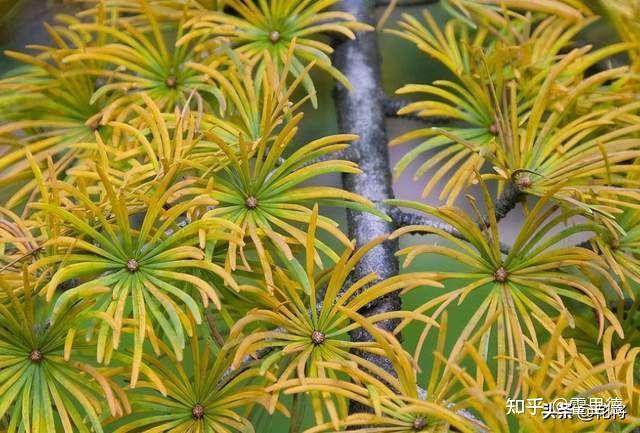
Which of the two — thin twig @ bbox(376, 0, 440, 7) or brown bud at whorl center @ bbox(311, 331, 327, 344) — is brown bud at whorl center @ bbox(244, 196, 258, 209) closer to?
brown bud at whorl center @ bbox(311, 331, 327, 344)

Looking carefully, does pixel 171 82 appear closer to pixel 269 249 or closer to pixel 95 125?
pixel 95 125

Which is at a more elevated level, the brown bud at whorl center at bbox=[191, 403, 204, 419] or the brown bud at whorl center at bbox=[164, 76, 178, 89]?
the brown bud at whorl center at bbox=[164, 76, 178, 89]

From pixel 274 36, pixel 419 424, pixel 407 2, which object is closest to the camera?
pixel 419 424

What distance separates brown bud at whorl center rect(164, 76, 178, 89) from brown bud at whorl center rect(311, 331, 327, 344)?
0.25 meters

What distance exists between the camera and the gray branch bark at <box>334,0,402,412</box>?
566 millimetres

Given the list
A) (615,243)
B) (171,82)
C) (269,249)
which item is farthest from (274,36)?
(615,243)

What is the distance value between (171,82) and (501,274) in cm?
29

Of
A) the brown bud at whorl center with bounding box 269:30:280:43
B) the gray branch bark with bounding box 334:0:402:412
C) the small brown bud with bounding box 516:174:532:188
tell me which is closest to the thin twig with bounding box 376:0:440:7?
the gray branch bark with bounding box 334:0:402:412

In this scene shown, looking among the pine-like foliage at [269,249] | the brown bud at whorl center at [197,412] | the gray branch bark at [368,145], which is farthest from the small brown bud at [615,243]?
the brown bud at whorl center at [197,412]

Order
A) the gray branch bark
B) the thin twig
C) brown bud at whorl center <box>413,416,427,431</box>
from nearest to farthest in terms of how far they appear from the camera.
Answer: brown bud at whorl center <box>413,416,427,431</box> < the gray branch bark < the thin twig

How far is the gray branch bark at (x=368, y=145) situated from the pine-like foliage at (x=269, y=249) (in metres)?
0.01

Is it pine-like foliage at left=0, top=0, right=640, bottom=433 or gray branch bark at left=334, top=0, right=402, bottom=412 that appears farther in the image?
gray branch bark at left=334, top=0, right=402, bottom=412

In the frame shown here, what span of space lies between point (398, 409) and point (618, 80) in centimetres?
36

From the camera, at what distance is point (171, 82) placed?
0.62 m
